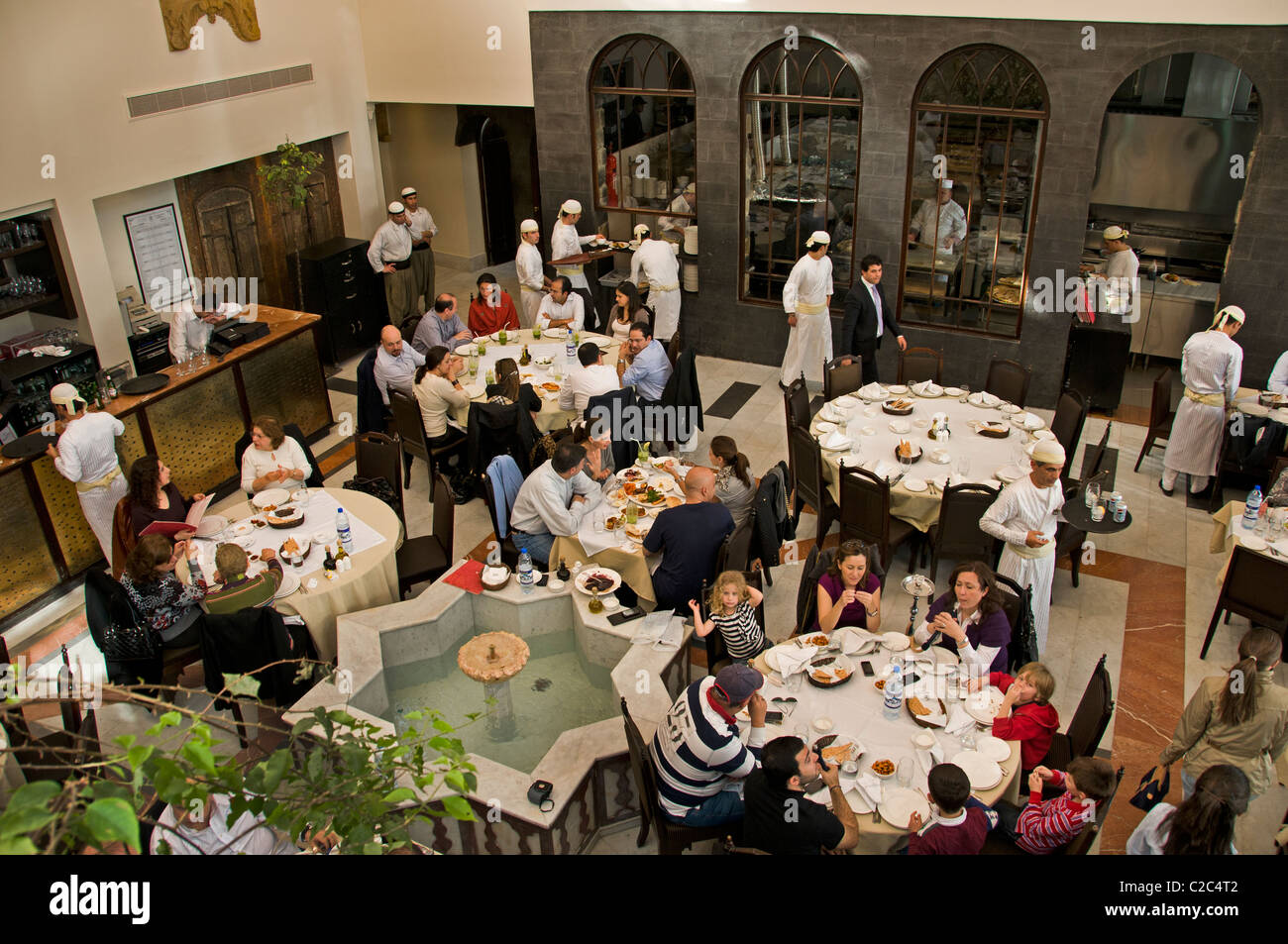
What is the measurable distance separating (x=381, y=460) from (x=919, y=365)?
195 inches

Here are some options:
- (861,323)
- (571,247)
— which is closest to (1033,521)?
(861,323)

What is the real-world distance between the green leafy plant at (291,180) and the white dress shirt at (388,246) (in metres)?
0.87

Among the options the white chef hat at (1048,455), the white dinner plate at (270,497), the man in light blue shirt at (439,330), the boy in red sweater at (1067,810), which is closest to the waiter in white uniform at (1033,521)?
the white chef hat at (1048,455)

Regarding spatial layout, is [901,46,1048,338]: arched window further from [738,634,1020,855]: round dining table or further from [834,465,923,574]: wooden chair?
[738,634,1020,855]: round dining table

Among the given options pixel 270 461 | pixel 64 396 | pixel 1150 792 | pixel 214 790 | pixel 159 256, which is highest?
pixel 214 790

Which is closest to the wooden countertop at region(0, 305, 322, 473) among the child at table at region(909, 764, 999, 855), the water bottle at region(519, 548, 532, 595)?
the water bottle at region(519, 548, 532, 595)

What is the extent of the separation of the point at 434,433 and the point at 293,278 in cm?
441

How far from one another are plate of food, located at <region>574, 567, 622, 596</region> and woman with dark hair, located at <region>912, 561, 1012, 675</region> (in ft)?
6.48

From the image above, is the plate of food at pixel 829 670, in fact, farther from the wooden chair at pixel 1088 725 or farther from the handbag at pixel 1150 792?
the handbag at pixel 1150 792

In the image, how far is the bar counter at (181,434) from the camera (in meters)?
7.37

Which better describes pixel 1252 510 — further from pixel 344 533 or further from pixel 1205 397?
pixel 344 533

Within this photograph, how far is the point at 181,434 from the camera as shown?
866 cm
